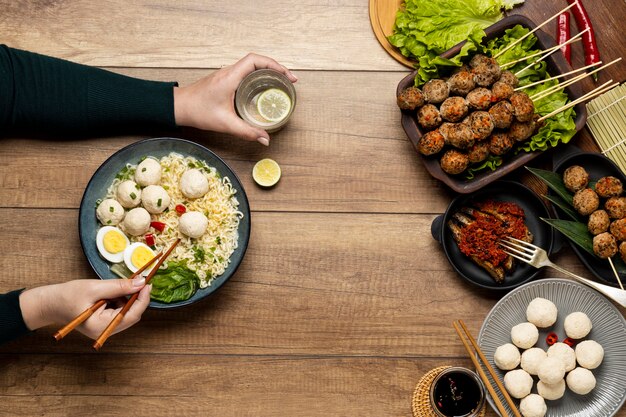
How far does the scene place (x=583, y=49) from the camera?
244 cm

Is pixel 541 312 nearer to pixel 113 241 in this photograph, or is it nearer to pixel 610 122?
pixel 610 122

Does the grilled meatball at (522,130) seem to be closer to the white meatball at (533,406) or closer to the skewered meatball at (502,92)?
the skewered meatball at (502,92)

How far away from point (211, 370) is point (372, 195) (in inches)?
37.0

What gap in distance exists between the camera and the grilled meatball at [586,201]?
2.26m

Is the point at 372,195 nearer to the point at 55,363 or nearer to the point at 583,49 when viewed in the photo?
the point at 583,49

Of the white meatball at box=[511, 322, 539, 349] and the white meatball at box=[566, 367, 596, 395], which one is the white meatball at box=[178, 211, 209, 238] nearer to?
the white meatball at box=[511, 322, 539, 349]

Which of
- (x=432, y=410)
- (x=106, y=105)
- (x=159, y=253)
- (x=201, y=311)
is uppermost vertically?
(x=106, y=105)

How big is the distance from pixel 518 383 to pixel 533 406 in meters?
0.10

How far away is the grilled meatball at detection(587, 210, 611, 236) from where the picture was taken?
2262 mm

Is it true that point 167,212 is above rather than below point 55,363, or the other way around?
above

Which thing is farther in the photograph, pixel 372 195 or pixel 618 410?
pixel 372 195

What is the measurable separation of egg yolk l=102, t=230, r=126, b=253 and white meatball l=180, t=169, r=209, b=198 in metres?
0.29

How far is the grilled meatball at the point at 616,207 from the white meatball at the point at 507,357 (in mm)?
615

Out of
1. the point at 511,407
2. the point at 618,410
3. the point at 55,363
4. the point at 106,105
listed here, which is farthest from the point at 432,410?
the point at 106,105
